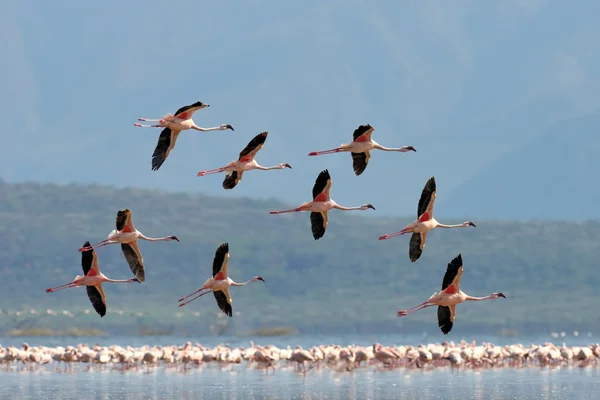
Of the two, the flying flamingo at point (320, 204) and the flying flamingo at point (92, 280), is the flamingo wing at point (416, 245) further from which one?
the flying flamingo at point (92, 280)

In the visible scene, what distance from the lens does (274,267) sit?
11869cm

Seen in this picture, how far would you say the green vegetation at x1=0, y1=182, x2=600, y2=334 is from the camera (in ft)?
345

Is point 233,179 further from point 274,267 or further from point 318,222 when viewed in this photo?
point 274,267

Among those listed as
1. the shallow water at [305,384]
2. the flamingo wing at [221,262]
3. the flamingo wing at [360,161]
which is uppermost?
the flamingo wing at [360,161]

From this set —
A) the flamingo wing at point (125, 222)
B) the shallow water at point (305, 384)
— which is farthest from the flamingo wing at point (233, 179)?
the shallow water at point (305, 384)

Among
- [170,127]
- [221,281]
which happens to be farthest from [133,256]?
[170,127]

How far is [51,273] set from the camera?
369 ft

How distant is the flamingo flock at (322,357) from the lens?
45812 mm

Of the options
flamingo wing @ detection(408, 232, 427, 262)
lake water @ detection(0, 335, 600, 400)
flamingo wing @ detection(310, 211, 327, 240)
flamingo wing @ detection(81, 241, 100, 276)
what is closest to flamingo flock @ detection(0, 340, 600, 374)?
lake water @ detection(0, 335, 600, 400)

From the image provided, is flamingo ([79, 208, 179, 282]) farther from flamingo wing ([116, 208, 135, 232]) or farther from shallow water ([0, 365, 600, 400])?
shallow water ([0, 365, 600, 400])

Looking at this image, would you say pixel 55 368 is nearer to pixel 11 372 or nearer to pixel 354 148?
pixel 11 372

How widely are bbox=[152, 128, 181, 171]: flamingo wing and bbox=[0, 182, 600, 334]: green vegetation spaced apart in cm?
7145

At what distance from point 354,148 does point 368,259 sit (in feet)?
311

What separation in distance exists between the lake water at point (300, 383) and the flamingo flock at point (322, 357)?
37 cm
